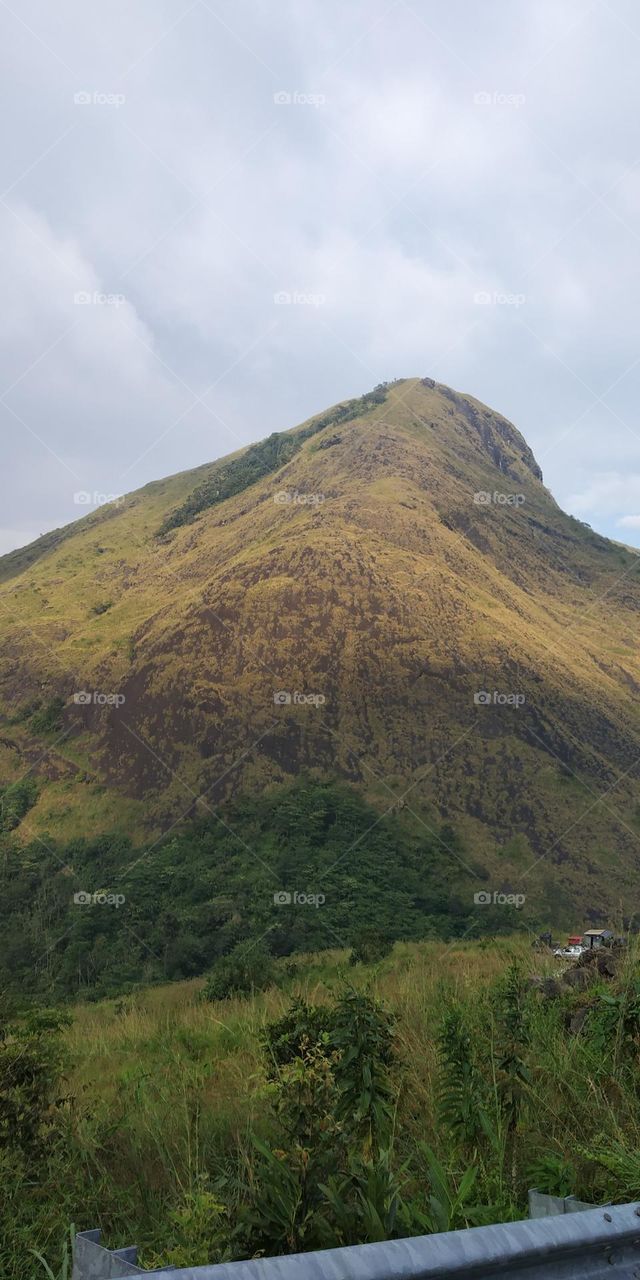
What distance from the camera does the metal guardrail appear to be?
1631 millimetres

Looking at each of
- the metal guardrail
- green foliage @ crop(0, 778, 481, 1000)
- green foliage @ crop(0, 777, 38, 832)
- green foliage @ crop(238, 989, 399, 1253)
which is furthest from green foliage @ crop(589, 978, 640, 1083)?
green foliage @ crop(0, 777, 38, 832)

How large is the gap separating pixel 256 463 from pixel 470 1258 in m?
93.4

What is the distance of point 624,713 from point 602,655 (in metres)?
6.75

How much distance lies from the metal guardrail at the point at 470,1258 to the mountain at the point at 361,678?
3913 centimetres

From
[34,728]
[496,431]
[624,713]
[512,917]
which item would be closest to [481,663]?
[624,713]

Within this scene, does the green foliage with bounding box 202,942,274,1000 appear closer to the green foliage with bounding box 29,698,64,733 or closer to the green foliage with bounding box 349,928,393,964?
the green foliage with bounding box 349,928,393,964

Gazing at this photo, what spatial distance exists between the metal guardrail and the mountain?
39.1 metres

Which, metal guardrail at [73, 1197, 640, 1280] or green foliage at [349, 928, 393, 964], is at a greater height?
metal guardrail at [73, 1197, 640, 1280]

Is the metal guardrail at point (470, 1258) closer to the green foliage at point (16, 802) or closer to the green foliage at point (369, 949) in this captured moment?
the green foliage at point (369, 949)

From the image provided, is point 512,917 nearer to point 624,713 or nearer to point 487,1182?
point 624,713

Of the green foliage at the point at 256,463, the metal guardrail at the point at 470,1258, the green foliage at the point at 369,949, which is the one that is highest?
the green foliage at the point at 256,463

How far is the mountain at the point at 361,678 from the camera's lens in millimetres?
45312

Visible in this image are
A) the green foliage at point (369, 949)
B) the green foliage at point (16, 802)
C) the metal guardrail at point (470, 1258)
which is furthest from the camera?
the green foliage at point (16, 802)

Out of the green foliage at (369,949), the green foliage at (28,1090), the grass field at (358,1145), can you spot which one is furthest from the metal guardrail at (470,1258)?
the green foliage at (369,949)
